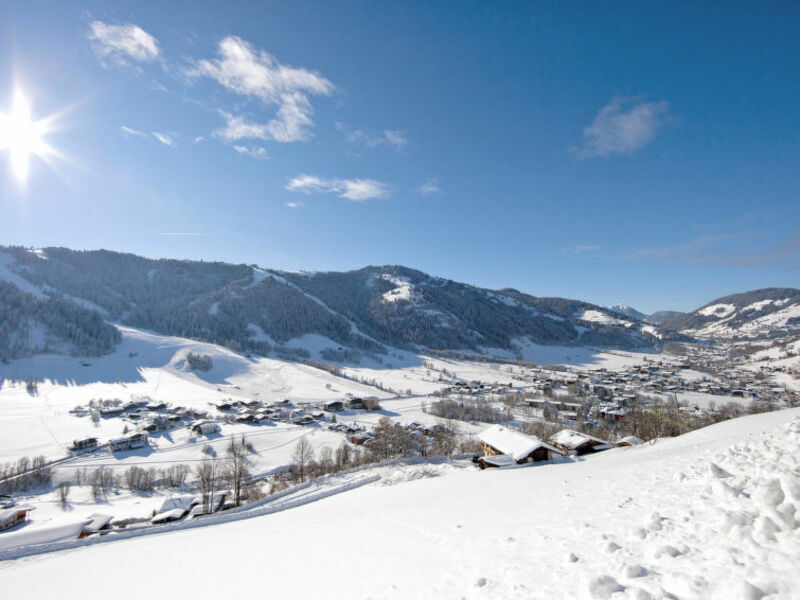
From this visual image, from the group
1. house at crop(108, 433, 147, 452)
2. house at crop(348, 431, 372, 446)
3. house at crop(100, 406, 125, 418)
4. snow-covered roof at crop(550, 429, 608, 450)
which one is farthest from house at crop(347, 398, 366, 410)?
snow-covered roof at crop(550, 429, 608, 450)

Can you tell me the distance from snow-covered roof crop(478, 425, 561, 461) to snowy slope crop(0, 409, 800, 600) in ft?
40.1

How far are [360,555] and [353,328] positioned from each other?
191 meters

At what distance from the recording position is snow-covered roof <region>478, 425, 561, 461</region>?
25947 millimetres

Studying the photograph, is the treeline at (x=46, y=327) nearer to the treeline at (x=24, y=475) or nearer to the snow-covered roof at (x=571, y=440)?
the treeline at (x=24, y=475)

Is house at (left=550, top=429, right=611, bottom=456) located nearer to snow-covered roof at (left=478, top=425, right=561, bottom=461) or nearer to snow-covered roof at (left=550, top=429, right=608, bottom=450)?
snow-covered roof at (left=550, top=429, right=608, bottom=450)

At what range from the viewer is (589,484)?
1241cm

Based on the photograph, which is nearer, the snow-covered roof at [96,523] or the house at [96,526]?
the house at [96,526]

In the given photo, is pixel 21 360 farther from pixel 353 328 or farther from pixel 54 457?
pixel 353 328

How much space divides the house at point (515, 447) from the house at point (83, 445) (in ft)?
187

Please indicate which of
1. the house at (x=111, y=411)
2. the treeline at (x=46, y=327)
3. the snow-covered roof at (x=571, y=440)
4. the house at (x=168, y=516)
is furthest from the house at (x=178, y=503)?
the treeline at (x=46, y=327)

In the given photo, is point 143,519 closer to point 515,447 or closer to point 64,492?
point 64,492

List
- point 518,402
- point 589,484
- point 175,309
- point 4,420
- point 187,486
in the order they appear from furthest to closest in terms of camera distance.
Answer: point 175,309, point 518,402, point 4,420, point 187,486, point 589,484

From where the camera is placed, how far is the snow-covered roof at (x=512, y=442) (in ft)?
85.1

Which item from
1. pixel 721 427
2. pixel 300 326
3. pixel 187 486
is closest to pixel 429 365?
pixel 300 326
